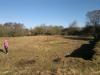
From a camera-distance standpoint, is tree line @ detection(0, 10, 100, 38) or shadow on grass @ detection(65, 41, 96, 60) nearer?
shadow on grass @ detection(65, 41, 96, 60)

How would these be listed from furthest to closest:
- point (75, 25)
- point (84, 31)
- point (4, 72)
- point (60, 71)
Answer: point (75, 25) < point (84, 31) < point (4, 72) < point (60, 71)

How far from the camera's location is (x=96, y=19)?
80938 mm

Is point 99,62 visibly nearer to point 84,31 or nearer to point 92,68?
point 92,68

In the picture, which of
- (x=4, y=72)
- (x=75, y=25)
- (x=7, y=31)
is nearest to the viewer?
(x=4, y=72)

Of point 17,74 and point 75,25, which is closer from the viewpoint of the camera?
point 17,74

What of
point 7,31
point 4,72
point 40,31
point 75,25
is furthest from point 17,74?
point 75,25

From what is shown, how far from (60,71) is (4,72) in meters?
2.99

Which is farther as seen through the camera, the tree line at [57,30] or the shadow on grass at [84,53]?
the tree line at [57,30]

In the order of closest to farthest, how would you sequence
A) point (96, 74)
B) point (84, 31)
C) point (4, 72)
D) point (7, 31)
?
point (96, 74) < point (4, 72) < point (7, 31) < point (84, 31)

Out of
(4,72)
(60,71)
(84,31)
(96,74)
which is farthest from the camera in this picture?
(84,31)

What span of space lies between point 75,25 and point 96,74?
70.5 m

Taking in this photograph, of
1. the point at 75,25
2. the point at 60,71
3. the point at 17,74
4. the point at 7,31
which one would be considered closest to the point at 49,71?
the point at 60,71

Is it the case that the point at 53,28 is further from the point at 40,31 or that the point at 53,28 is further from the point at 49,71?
the point at 49,71

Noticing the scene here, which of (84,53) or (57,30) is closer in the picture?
(84,53)
